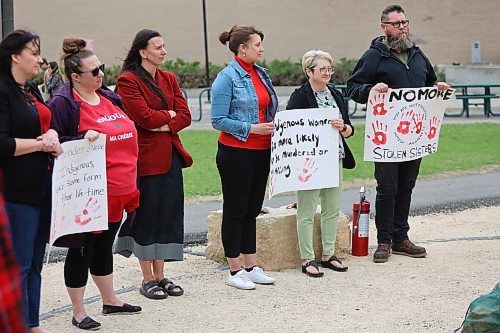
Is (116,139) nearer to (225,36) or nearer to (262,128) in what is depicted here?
(262,128)

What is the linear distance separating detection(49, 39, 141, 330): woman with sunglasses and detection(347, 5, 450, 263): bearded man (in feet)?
8.02

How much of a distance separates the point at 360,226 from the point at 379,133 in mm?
816

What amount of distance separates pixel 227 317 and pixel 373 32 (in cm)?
3206

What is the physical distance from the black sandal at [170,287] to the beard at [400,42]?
2672mm

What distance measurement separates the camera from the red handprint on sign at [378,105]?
7863 millimetres

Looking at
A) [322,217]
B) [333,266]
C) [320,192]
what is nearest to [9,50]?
[320,192]

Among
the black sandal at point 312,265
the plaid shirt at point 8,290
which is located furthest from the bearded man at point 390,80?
the plaid shirt at point 8,290

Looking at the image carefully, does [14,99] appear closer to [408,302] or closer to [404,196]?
[408,302]

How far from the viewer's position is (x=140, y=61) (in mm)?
6754

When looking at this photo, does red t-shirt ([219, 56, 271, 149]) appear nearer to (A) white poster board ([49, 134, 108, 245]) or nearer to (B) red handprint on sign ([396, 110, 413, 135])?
(A) white poster board ([49, 134, 108, 245])

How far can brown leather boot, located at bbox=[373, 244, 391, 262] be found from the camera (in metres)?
7.88

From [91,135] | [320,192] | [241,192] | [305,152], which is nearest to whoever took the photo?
[91,135]

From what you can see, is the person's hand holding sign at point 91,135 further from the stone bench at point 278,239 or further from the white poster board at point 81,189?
the stone bench at point 278,239

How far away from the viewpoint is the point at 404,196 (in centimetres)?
808
